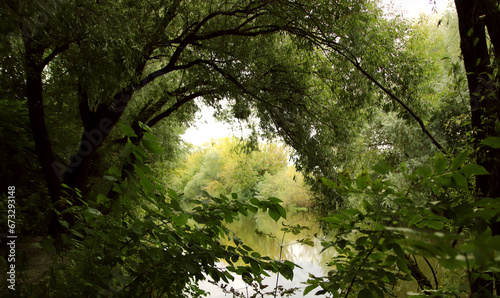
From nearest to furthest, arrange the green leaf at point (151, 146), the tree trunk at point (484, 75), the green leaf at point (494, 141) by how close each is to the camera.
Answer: the green leaf at point (494, 141)
the green leaf at point (151, 146)
the tree trunk at point (484, 75)

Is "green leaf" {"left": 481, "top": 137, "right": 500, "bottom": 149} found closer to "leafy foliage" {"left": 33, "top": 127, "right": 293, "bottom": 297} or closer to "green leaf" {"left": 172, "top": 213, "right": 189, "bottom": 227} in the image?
"leafy foliage" {"left": 33, "top": 127, "right": 293, "bottom": 297}

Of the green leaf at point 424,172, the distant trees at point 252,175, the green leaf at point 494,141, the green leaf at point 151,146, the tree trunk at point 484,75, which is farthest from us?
the distant trees at point 252,175

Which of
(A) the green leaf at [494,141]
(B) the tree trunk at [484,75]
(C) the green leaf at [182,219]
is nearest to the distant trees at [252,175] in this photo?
(B) the tree trunk at [484,75]

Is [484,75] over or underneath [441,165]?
over

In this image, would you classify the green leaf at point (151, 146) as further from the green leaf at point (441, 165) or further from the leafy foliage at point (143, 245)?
the green leaf at point (441, 165)

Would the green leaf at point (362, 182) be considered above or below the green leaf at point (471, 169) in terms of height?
above

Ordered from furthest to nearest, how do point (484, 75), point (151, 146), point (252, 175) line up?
point (252, 175) → point (484, 75) → point (151, 146)

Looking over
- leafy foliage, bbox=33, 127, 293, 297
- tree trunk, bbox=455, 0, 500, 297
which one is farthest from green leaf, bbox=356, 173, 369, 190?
tree trunk, bbox=455, 0, 500, 297

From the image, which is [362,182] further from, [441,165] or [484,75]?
[484,75]

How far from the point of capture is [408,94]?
17.7ft

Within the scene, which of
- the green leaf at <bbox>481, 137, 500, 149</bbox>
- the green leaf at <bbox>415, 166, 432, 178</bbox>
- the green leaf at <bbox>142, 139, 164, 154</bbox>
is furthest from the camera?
the green leaf at <bbox>142, 139, 164, 154</bbox>

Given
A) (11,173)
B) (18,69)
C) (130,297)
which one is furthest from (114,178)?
(11,173)

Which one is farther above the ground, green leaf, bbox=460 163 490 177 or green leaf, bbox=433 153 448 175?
green leaf, bbox=433 153 448 175

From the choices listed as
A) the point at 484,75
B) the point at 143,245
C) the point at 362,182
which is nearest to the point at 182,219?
the point at 143,245
